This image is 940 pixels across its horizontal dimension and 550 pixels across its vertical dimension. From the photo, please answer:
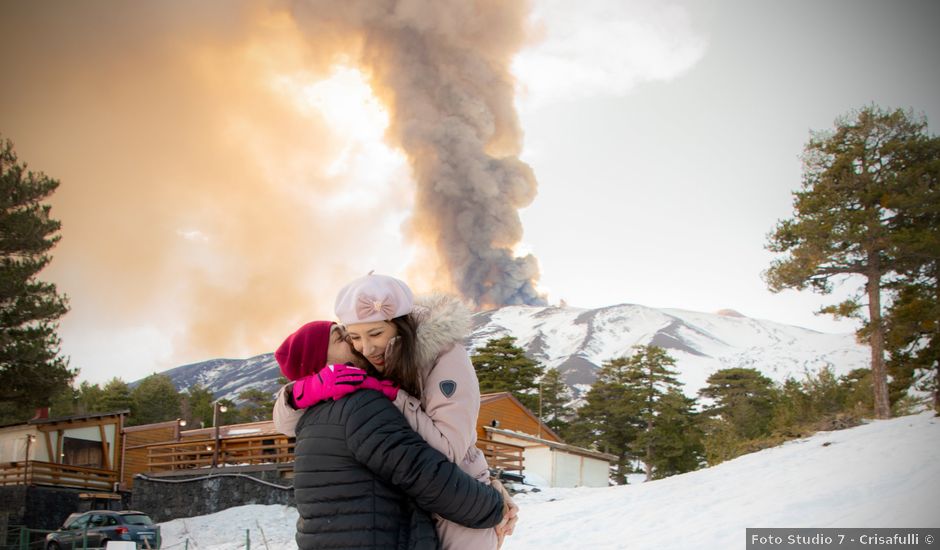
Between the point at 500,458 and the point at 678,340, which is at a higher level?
the point at 678,340

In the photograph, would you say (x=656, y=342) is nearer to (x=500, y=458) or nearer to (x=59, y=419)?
(x=500, y=458)

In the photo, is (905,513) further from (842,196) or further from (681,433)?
(681,433)

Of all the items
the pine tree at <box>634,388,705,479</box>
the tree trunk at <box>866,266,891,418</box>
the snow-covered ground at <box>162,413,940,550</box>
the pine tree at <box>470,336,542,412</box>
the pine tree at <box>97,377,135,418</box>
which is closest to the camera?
the snow-covered ground at <box>162,413,940,550</box>

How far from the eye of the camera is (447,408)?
7.43ft

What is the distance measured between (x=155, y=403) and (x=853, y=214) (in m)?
45.3

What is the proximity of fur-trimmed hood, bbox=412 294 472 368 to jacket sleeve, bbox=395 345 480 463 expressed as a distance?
39 mm

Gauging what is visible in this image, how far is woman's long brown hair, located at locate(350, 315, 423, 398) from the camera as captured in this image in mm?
2336

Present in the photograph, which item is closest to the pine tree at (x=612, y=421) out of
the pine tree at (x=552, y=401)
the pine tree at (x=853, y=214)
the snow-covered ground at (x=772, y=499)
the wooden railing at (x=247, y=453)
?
the pine tree at (x=552, y=401)

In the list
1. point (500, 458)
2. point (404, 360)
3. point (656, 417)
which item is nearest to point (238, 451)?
point (500, 458)

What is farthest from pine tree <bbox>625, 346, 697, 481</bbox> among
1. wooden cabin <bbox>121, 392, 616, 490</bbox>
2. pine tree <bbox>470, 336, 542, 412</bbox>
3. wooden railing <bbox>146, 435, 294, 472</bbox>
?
wooden railing <bbox>146, 435, 294, 472</bbox>

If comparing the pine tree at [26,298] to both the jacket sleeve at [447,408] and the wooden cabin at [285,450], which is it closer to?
the wooden cabin at [285,450]

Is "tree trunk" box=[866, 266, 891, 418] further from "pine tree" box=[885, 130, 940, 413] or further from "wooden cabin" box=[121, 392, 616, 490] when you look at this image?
"wooden cabin" box=[121, 392, 616, 490]

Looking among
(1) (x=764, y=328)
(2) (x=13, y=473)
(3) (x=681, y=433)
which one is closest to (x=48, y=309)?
(2) (x=13, y=473)

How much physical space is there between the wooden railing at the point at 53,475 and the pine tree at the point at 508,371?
19.4 meters
